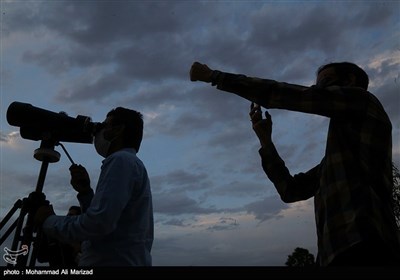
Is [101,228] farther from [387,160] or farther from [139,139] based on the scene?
[387,160]

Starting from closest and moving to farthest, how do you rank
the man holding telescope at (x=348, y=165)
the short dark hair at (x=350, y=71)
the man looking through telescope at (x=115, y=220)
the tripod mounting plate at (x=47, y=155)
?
1. the man holding telescope at (x=348, y=165)
2. the man looking through telescope at (x=115, y=220)
3. the short dark hair at (x=350, y=71)
4. the tripod mounting plate at (x=47, y=155)

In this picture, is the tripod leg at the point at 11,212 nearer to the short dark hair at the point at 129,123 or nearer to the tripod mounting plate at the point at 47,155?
the tripod mounting plate at the point at 47,155

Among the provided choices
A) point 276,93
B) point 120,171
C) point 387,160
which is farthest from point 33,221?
point 387,160

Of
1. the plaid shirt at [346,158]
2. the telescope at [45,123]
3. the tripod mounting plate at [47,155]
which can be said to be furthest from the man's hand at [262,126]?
Answer: the tripod mounting plate at [47,155]

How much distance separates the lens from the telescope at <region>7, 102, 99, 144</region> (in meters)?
2.65

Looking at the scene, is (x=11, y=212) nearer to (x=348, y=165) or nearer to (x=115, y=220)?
(x=115, y=220)

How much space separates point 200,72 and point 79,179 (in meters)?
1.28

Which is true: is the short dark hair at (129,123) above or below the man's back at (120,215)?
above

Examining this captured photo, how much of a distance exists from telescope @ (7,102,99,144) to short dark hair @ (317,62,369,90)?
1598mm

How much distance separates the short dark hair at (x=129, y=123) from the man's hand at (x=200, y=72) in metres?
0.76

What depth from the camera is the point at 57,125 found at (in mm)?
2744

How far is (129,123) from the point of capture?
265 centimetres

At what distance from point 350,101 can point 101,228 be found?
1379 mm

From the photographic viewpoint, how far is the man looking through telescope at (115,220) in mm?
2012
